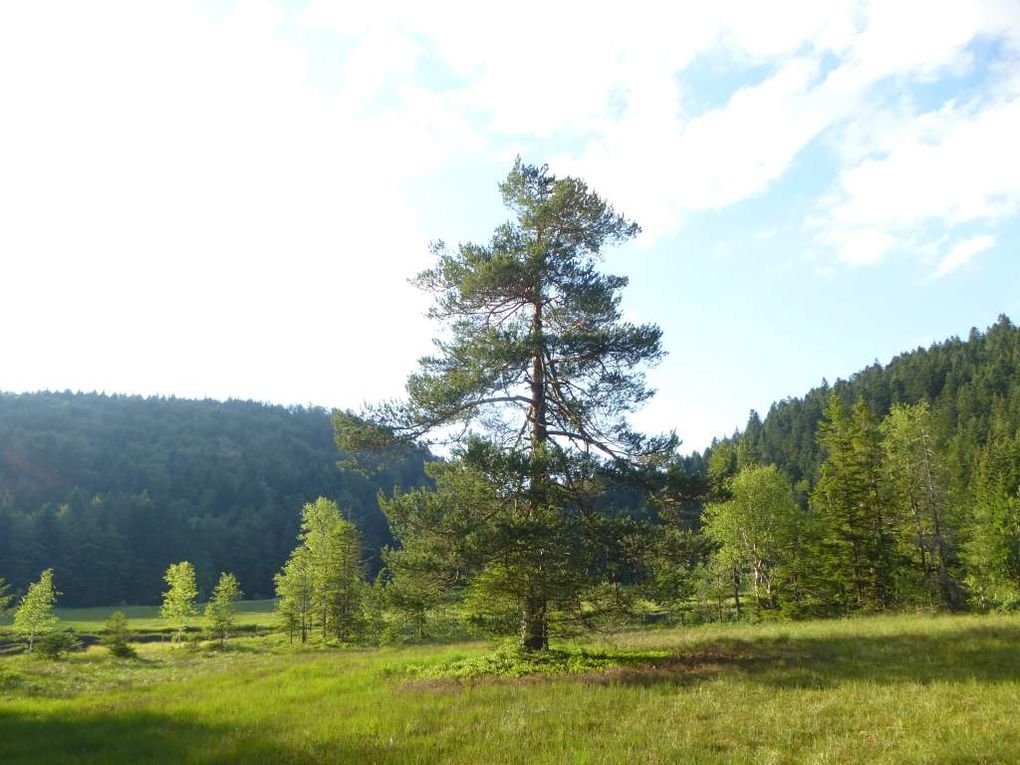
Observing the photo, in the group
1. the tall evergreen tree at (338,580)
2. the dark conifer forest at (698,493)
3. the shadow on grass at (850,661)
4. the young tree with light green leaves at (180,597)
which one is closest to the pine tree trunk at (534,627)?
the shadow on grass at (850,661)

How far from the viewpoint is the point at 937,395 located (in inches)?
5118

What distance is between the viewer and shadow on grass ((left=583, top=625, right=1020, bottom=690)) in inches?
509

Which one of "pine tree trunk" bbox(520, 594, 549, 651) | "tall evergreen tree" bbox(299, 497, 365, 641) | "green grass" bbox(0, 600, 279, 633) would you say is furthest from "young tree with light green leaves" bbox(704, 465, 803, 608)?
"green grass" bbox(0, 600, 279, 633)

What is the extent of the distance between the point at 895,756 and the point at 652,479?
9.71m

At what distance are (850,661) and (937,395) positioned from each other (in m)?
142

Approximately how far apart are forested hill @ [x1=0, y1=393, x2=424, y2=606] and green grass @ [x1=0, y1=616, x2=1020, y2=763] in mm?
77645

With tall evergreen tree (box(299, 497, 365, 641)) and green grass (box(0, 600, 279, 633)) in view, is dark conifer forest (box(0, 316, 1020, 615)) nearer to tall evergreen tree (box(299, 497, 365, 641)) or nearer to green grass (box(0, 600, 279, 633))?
tall evergreen tree (box(299, 497, 365, 641))

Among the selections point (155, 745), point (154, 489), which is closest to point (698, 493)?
point (155, 745)

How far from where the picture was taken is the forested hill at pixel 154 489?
102875mm

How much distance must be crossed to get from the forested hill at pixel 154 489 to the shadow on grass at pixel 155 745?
80.5m

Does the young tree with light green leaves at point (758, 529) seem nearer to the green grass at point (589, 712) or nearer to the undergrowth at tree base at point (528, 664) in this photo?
the green grass at point (589, 712)

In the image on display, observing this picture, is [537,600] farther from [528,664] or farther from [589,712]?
→ [589,712]

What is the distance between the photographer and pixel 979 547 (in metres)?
36.4

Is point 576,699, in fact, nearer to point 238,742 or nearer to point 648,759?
point 648,759
